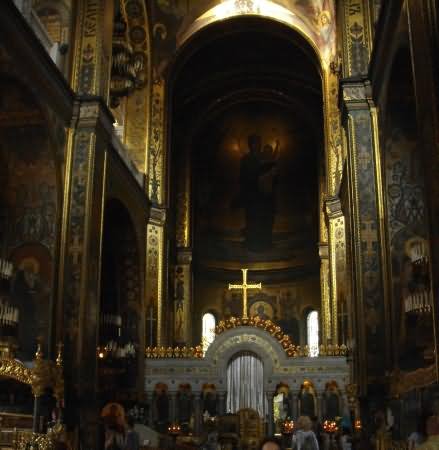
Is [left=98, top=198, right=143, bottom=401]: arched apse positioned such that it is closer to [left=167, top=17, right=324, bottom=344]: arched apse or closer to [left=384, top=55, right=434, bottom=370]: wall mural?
[left=167, top=17, right=324, bottom=344]: arched apse

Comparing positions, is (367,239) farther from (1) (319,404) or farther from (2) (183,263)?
(2) (183,263)

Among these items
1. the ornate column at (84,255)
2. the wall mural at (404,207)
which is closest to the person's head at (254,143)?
the ornate column at (84,255)

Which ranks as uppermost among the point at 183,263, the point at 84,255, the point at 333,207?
the point at 333,207

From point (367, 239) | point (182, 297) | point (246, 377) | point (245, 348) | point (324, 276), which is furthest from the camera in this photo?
point (182, 297)

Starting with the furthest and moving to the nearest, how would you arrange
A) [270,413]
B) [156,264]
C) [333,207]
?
1. [156,264]
2. [333,207]
3. [270,413]

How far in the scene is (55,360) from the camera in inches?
554

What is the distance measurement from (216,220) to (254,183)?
2.50m

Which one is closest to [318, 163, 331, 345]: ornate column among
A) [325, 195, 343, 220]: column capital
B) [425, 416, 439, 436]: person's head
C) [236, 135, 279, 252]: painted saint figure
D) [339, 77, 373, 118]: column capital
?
[325, 195, 343, 220]: column capital

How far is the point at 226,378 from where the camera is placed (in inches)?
808

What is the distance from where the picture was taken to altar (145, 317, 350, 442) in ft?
66.6

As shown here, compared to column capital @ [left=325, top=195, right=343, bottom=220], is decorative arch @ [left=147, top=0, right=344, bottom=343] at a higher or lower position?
higher

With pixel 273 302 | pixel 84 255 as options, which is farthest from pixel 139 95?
pixel 273 302

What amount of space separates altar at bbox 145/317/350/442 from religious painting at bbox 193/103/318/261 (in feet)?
37.6

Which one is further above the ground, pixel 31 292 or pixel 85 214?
pixel 85 214
